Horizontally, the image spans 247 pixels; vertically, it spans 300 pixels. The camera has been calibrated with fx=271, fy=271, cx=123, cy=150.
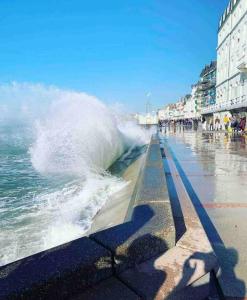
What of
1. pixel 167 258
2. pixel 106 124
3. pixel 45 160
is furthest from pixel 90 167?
pixel 167 258

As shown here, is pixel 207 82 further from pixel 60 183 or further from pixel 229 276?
pixel 229 276

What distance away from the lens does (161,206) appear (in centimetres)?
301

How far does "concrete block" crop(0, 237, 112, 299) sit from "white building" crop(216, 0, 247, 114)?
2594cm

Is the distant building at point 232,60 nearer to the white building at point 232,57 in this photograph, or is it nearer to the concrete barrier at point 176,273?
the white building at point 232,57

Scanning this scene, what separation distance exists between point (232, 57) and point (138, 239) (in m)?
38.6

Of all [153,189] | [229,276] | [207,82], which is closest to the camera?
[229,276]

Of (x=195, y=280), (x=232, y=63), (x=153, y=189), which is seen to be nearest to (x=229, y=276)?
(x=195, y=280)

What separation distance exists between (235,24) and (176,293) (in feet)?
127

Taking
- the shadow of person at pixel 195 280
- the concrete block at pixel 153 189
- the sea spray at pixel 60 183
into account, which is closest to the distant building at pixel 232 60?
the sea spray at pixel 60 183

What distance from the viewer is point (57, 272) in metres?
1.73

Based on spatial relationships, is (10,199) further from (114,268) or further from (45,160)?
(114,268)

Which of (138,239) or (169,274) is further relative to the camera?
(138,239)

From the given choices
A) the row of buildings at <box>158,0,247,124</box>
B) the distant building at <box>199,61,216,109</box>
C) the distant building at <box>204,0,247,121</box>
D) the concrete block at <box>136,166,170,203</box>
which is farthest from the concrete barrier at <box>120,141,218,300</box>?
the distant building at <box>199,61,216,109</box>

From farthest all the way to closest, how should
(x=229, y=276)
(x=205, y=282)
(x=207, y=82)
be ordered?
(x=207, y=82)
(x=229, y=276)
(x=205, y=282)
